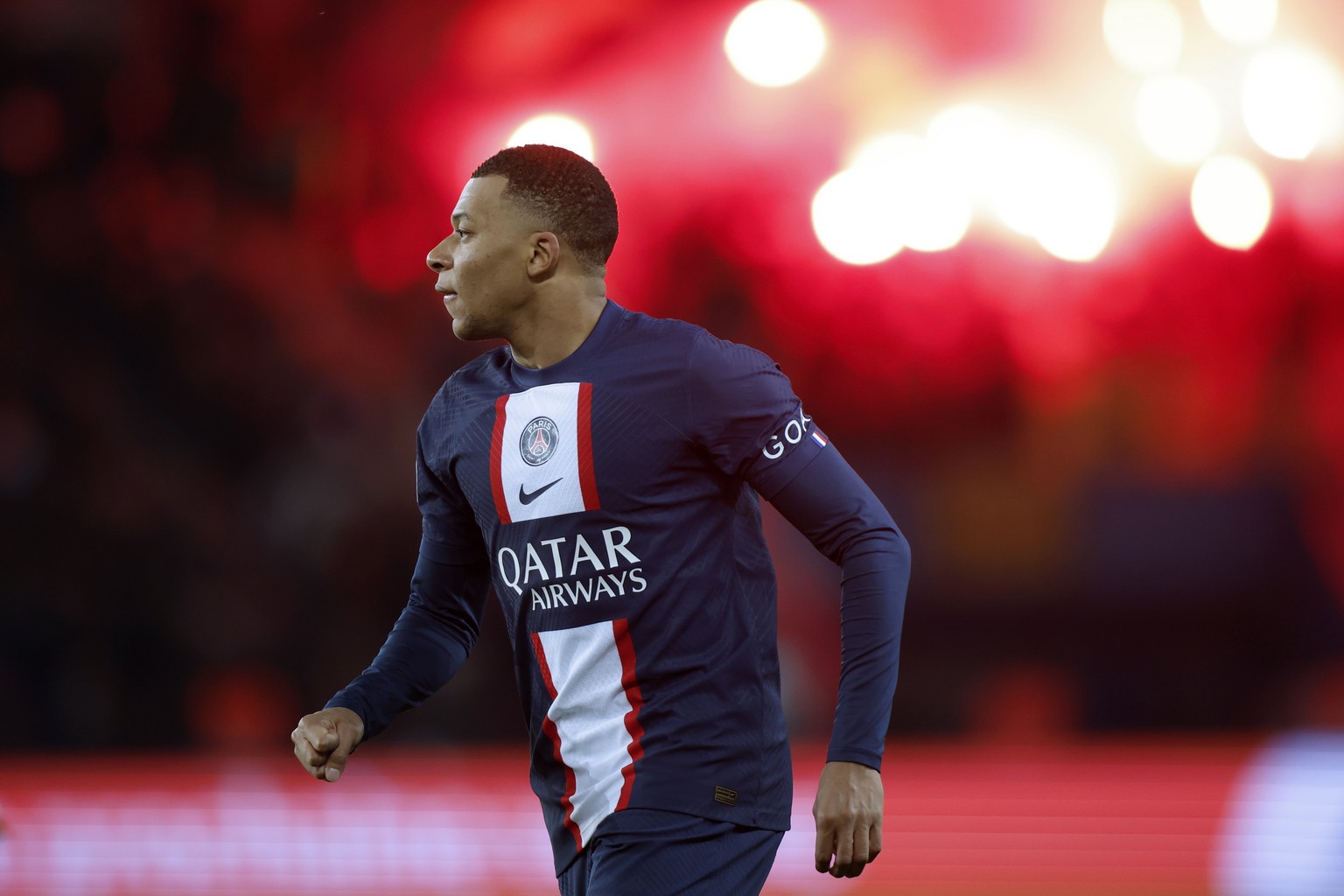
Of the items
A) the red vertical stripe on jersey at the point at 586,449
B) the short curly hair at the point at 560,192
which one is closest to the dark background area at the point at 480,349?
the short curly hair at the point at 560,192

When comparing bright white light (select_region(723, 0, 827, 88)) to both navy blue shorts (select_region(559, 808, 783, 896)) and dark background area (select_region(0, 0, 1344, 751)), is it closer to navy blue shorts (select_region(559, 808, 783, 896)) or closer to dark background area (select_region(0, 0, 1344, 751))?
dark background area (select_region(0, 0, 1344, 751))

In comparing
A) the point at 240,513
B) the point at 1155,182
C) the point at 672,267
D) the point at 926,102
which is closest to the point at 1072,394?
the point at 1155,182

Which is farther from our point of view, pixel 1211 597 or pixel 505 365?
pixel 1211 597

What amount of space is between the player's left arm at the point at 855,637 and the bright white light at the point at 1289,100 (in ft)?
16.9

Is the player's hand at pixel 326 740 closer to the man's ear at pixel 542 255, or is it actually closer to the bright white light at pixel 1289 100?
the man's ear at pixel 542 255

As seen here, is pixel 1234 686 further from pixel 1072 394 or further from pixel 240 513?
pixel 240 513

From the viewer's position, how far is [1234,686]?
22.7 feet

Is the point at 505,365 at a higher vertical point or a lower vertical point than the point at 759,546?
higher

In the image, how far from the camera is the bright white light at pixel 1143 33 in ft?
20.9

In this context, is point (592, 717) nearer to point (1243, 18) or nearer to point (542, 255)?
point (542, 255)

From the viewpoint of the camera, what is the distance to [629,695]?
198 centimetres

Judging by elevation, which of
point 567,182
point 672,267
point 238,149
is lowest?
point 567,182

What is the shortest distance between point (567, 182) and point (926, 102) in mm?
4615

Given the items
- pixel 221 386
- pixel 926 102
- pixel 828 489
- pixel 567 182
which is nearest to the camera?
pixel 828 489
